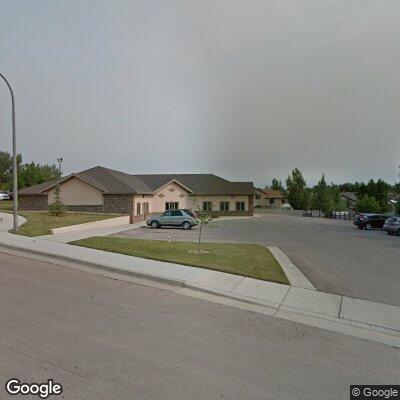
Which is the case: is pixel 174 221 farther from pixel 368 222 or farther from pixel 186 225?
pixel 368 222

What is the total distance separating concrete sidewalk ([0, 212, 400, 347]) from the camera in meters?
5.85

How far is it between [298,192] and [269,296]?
68.8 meters

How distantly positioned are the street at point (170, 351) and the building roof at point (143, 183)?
24.4 meters

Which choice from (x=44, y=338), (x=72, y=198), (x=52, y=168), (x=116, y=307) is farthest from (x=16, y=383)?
(x=52, y=168)

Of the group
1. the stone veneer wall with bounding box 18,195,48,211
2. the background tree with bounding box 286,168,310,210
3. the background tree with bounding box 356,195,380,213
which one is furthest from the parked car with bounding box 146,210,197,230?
the background tree with bounding box 286,168,310,210

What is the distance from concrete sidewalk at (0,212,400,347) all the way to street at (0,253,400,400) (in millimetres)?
497

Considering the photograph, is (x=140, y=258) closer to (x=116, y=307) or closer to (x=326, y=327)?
(x=116, y=307)

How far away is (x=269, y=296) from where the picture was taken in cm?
719

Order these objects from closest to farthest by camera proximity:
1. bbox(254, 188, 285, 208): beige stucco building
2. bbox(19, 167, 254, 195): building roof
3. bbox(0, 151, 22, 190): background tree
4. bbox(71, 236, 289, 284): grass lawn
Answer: bbox(71, 236, 289, 284): grass lawn, bbox(19, 167, 254, 195): building roof, bbox(0, 151, 22, 190): background tree, bbox(254, 188, 285, 208): beige stucco building

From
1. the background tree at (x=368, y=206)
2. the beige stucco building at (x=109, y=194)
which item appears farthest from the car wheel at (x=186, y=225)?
the background tree at (x=368, y=206)

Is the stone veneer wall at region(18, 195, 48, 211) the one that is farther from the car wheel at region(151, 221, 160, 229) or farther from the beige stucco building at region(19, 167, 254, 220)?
the car wheel at region(151, 221, 160, 229)

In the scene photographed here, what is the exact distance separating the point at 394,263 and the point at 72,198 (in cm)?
2650

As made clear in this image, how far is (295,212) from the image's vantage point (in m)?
65.1

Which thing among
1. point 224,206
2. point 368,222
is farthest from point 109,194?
point 368,222
